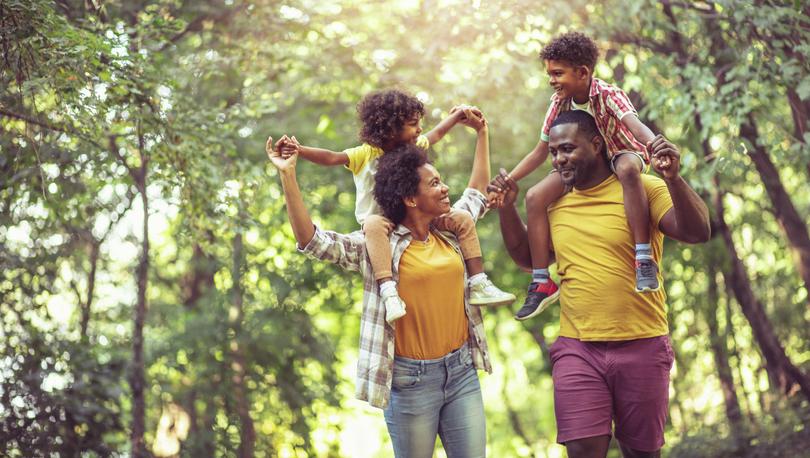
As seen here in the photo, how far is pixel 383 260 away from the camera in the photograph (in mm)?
3178

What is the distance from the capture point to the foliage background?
5168 mm

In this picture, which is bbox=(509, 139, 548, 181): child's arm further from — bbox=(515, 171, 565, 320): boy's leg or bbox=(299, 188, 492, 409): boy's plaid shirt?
bbox=(299, 188, 492, 409): boy's plaid shirt

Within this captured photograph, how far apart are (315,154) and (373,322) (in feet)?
2.31

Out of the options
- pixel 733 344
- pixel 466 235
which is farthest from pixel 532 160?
pixel 733 344

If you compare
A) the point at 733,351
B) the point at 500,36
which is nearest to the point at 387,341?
the point at 500,36

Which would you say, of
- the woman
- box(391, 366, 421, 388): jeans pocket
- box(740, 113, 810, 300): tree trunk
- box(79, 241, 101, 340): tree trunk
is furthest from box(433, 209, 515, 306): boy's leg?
box(79, 241, 101, 340): tree trunk

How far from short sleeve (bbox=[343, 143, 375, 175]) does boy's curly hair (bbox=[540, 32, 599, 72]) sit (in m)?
0.83

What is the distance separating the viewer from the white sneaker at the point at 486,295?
3227 millimetres

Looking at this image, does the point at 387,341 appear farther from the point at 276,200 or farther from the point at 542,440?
the point at 542,440

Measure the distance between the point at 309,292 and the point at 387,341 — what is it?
614cm

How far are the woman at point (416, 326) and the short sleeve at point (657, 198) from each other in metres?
0.77

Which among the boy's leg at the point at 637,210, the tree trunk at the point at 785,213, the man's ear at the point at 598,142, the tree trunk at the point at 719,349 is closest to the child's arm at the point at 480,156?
the man's ear at the point at 598,142

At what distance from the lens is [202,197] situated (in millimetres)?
5398

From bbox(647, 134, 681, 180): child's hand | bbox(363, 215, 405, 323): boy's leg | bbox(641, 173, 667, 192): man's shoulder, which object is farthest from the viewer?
bbox(641, 173, 667, 192): man's shoulder
